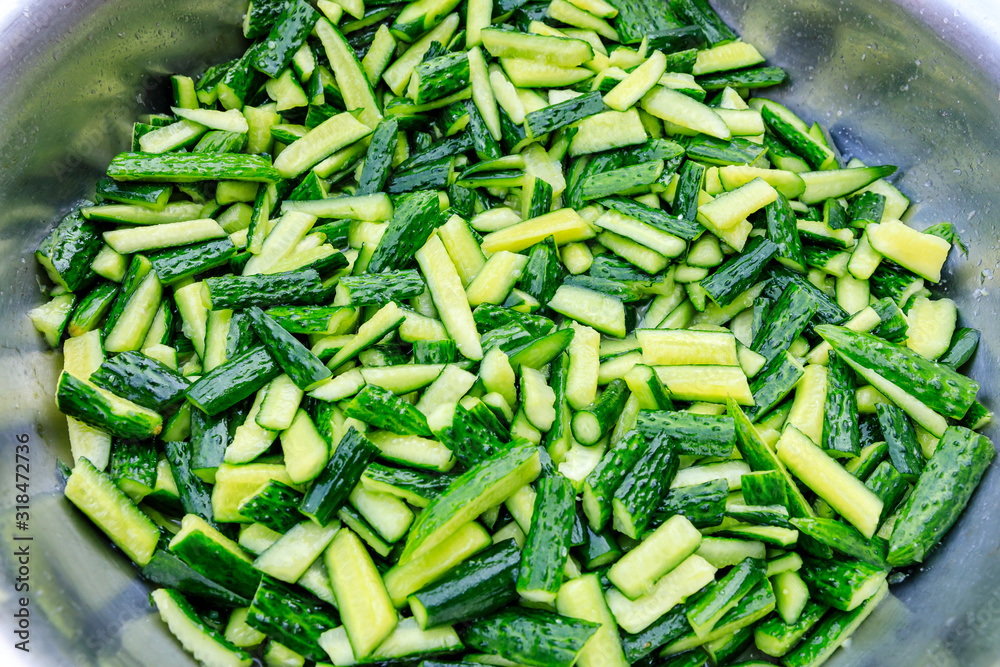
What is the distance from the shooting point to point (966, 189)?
278 centimetres

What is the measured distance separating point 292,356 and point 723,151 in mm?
2016

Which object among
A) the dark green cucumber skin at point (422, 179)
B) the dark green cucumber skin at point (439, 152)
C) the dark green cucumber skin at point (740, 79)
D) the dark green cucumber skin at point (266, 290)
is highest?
the dark green cucumber skin at point (740, 79)

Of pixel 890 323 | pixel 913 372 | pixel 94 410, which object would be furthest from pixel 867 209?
pixel 94 410

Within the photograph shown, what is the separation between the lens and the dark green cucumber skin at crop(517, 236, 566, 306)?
2643 mm

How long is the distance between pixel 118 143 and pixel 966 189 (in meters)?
3.58

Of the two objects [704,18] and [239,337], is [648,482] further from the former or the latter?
[704,18]

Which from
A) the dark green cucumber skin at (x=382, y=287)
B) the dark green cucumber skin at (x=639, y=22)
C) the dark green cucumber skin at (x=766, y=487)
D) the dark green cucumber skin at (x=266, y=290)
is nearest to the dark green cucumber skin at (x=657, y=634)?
the dark green cucumber skin at (x=766, y=487)

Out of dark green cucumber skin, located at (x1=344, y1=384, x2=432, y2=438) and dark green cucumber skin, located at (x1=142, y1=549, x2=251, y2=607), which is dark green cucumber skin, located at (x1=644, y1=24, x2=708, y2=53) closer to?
dark green cucumber skin, located at (x1=344, y1=384, x2=432, y2=438)

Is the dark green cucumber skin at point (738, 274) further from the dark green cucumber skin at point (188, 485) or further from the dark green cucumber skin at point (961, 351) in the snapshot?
the dark green cucumber skin at point (188, 485)

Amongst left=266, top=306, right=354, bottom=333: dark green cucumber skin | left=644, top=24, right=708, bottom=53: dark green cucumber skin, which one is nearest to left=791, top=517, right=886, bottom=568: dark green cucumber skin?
left=266, top=306, right=354, bottom=333: dark green cucumber skin

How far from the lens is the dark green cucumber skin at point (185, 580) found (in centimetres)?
215

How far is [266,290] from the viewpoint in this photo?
97.4 inches

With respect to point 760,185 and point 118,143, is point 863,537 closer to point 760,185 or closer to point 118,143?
point 760,185

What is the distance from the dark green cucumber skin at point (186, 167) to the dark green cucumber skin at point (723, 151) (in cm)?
185
